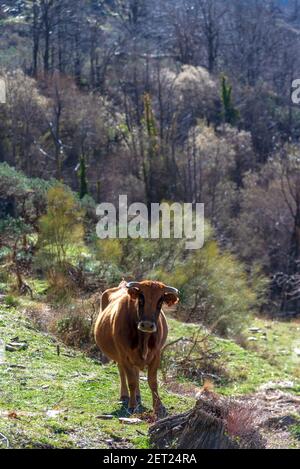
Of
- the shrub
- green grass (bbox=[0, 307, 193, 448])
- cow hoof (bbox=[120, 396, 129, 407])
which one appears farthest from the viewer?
the shrub

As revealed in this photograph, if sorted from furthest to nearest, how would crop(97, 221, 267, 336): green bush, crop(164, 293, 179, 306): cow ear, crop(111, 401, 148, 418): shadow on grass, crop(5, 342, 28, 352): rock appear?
crop(97, 221, 267, 336): green bush
crop(5, 342, 28, 352): rock
crop(164, 293, 179, 306): cow ear
crop(111, 401, 148, 418): shadow on grass

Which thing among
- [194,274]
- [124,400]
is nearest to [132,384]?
[124,400]

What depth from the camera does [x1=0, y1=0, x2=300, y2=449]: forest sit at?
12.6 meters

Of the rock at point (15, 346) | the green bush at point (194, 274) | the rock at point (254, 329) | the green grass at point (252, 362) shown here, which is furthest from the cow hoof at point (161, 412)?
the rock at point (254, 329)

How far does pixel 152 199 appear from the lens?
1966 inches

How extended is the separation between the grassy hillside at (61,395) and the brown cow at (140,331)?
414mm

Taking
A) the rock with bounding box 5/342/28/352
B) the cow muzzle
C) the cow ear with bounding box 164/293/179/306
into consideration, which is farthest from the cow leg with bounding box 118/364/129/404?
the rock with bounding box 5/342/28/352

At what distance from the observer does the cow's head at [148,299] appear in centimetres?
1070

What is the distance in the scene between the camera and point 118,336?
11.2m

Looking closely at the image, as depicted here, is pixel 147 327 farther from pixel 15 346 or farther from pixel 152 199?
pixel 152 199

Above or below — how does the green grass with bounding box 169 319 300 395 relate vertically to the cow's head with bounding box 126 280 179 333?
below

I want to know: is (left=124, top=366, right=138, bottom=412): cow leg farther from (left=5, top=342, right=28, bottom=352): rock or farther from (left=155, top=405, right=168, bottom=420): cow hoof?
(left=5, top=342, right=28, bottom=352): rock

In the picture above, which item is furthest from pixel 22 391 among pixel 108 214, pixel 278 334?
pixel 108 214

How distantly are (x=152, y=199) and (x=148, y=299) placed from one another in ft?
129
